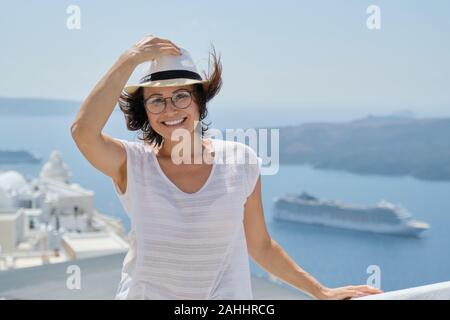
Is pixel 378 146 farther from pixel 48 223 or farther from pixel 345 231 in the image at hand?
pixel 48 223

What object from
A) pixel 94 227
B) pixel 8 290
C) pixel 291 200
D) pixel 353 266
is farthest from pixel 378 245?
pixel 8 290

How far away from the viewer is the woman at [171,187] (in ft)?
3.03

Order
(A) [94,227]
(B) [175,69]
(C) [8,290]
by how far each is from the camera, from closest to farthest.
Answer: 1. (B) [175,69]
2. (C) [8,290]
3. (A) [94,227]

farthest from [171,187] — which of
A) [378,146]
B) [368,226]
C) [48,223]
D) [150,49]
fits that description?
[378,146]

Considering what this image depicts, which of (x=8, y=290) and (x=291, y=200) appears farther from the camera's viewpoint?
(x=291, y=200)

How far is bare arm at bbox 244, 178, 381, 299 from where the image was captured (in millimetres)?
1040

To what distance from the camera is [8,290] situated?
1.84 metres

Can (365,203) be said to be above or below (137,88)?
below

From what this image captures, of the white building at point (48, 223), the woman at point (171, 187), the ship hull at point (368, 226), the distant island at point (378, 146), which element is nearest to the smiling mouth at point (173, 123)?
the woman at point (171, 187)

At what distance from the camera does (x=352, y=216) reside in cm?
3022

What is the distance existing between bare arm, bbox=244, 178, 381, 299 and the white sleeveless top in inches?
2.3

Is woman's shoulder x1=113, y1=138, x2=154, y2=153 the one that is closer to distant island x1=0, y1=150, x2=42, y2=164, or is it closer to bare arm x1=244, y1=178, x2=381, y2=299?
bare arm x1=244, y1=178, x2=381, y2=299

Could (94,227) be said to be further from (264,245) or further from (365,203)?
(264,245)
